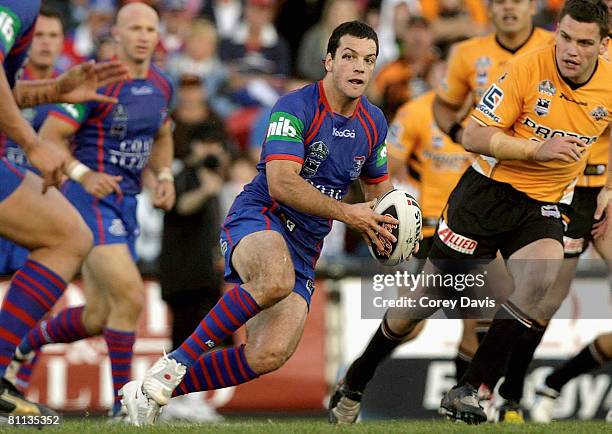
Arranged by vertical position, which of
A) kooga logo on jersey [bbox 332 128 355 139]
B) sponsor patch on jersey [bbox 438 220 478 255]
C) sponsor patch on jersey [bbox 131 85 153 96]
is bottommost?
sponsor patch on jersey [bbox 438 220 478 255]

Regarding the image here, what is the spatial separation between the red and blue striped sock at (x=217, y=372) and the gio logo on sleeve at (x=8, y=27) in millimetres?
2082

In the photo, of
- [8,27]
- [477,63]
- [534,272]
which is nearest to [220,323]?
[8,27]

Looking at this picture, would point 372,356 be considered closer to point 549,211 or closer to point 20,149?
point 549,211

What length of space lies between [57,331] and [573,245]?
154 inches

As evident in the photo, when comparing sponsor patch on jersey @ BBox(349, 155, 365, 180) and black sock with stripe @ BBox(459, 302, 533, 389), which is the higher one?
sponsor patch on jersey @ BBox(349, 155, 365, 180)

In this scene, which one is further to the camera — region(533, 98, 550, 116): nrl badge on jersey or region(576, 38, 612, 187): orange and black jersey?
region(576, 38, 612, 187): orange and black jersey

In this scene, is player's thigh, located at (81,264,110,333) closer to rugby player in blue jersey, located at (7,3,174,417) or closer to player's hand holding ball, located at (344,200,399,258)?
rugby player in blue jersey, located at (7,3,174,417)

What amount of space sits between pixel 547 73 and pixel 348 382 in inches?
97.2

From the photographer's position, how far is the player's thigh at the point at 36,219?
7.22 meters

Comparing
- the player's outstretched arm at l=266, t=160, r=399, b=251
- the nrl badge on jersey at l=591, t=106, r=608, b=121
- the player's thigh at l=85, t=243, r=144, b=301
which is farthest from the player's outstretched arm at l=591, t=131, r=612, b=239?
the player's thigh at l=85, t=243, r=144, b=301

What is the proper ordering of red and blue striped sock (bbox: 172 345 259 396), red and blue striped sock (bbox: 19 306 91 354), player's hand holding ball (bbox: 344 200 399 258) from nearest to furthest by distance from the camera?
player's hand holding ball (bbox: 344 200 399 258) < red and blue striped sock (bbox: 172 345 259 396) < red and blue striped sock (bbox: 19 306 91 354)

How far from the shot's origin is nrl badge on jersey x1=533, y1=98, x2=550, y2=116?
8.23 metres

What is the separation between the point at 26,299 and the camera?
742 cm

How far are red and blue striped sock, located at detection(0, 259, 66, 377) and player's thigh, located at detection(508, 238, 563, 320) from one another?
2845 mm
